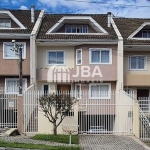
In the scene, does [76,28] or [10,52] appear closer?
[10,52]

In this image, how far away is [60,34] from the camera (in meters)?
24.2

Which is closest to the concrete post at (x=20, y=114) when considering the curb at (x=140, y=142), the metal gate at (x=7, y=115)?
the metal gate at (x=7, y=115)

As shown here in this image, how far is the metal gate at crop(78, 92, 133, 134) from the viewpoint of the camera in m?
17.1

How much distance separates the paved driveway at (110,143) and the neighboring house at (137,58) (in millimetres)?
8952

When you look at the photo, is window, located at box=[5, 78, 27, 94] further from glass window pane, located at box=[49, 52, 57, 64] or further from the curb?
the curb

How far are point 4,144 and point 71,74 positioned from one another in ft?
38.3

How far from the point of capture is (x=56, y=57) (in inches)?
965

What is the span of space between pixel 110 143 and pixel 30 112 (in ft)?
16.9

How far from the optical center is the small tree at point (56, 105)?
1595cm

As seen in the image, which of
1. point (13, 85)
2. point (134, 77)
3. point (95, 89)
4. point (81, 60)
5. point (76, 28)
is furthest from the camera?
point (76, 28)

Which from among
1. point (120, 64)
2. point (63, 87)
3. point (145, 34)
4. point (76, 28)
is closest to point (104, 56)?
point (120, 64)

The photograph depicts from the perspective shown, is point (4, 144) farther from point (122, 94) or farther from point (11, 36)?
point (11, 36)

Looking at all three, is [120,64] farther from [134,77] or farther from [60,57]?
[60,57]

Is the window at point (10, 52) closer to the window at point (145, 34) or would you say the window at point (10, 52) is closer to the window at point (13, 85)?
the window at point (13, 85)
